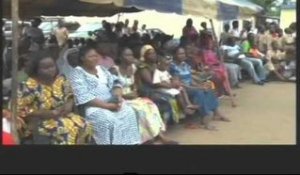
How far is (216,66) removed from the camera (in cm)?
748

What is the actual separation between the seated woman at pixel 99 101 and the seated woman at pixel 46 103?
10cm

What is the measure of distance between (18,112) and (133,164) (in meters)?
1.18

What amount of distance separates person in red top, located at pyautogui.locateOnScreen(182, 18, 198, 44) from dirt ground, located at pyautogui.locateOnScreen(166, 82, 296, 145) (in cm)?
64

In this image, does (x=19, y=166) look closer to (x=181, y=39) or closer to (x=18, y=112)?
(x=18, y=112)

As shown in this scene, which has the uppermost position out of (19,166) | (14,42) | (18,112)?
(14,42)

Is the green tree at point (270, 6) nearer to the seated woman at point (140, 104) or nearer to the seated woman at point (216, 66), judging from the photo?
the seated woman at point (216, 66)

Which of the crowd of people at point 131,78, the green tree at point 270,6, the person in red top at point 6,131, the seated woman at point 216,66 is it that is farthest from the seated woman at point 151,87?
the person in red top at point 6,131

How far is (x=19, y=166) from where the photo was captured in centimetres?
747

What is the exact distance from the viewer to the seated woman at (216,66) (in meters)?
7.45

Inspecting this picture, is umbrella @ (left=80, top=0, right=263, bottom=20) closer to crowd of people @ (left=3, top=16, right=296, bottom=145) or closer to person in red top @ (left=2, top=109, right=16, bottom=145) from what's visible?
crowd of people @ (left=3, top=16, right=296, bottom=145)

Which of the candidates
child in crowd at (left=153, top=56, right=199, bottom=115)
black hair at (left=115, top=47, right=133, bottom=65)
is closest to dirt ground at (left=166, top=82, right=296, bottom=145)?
child in crowd at (left=153, top=56, right=199, bottom=115)

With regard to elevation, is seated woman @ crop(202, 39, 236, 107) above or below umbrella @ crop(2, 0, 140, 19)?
below

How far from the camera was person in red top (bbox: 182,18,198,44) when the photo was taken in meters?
7.34

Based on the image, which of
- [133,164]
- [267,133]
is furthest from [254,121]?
[133,164]
